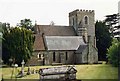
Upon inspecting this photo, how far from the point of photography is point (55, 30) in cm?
4753

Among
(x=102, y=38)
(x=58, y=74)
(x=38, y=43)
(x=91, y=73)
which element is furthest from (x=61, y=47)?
(x=58, y=74)

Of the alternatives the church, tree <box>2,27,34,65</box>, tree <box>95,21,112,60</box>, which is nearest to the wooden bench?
tree <box>2,27,34,65</box>

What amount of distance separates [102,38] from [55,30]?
26.2 feet

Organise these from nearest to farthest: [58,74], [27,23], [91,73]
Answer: [58,74] → [91,73] → [27,23]

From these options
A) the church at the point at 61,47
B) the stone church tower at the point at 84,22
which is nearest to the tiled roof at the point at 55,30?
the church at the point at 61,47

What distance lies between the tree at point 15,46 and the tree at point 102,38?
15.1 meters

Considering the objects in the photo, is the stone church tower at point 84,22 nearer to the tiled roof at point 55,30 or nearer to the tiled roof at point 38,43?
the tiled roof at point 55,30

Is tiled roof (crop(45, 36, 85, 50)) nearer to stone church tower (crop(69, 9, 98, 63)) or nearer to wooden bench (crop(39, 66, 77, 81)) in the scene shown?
stone church tower (crop(69, 9, 98, 63))

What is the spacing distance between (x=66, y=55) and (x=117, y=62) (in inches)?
517

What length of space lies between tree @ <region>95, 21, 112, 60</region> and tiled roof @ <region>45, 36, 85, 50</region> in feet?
17.9

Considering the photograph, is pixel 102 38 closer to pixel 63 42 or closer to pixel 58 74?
pixel 63 42

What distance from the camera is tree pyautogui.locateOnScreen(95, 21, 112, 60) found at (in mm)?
48750

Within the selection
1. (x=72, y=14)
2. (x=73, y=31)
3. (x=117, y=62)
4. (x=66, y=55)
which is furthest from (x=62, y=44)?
(x=117, y=62)

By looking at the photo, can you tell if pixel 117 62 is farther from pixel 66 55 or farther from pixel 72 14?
pixel 72 14
